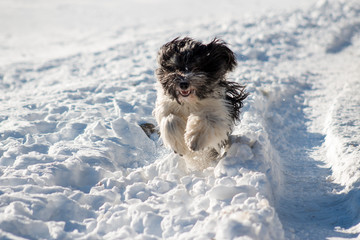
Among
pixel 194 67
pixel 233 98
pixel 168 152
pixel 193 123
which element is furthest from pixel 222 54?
pixel 168 152

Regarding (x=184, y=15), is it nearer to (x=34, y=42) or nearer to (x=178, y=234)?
(x=34, y=42)

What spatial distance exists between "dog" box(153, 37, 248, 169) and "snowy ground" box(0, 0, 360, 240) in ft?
0.64

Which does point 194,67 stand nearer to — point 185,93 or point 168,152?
point 185,93

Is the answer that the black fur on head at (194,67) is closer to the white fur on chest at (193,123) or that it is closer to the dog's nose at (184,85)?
the dog's nose at (184,85)

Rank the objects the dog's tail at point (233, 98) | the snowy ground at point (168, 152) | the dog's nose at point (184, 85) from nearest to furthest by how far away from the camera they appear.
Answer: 1. the snowy ground at point (168, 152)
2. the dog's nose at point (184, 85)
3. the dog's tail at point (233, 98)

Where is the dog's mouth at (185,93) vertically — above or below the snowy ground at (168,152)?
above

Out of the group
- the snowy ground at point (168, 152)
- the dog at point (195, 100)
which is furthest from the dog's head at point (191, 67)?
the snowy ground at point (168, 152)

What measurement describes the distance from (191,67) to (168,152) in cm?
130

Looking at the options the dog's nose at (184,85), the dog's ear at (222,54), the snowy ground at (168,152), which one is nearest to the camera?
the snowy ground at (168,152)

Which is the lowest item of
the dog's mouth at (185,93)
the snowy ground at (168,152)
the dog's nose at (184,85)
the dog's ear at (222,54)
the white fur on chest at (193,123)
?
the snowy ground at (168,152)

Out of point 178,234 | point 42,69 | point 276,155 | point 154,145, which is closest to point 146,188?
point 178,234

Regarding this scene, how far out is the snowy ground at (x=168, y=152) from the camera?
9.22ft

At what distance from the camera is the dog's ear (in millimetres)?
3633

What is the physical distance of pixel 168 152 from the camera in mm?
4465
